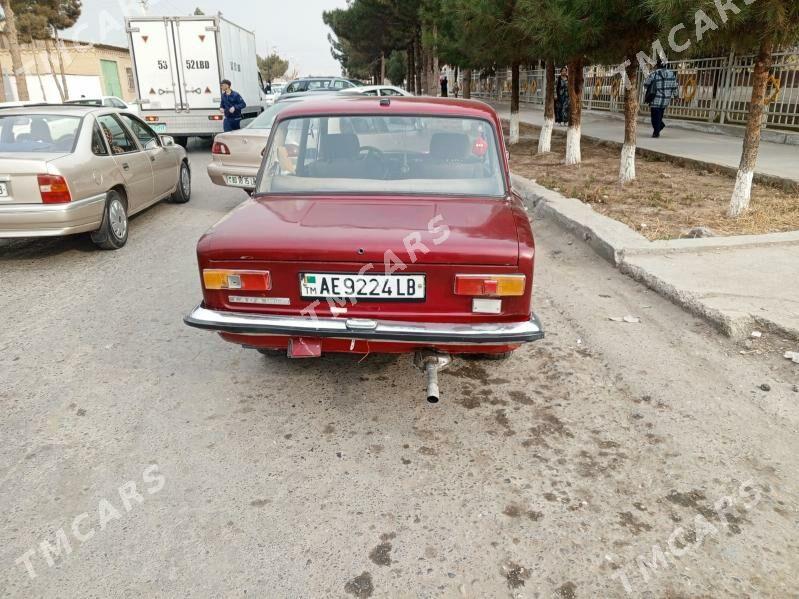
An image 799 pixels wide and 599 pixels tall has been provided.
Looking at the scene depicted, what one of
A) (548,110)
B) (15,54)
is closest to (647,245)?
(548,110)

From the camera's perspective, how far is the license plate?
3.07 meters

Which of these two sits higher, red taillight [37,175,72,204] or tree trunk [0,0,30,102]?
tree trunk [0,0,30,102]

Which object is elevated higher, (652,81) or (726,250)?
(652,81)

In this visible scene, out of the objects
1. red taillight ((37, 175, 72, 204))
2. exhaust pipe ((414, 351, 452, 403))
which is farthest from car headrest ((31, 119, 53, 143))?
exhaust pipe ((414, 351, 452, 403))

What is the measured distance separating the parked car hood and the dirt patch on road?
13.1ft

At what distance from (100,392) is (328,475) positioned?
5.62 feet

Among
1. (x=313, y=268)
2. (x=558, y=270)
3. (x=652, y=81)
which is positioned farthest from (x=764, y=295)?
(x=652, y=81)

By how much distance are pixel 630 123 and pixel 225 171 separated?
605 centimetres

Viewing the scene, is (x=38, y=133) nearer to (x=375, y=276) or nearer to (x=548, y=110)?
(x=375, y=276)

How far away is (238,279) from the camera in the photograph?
318cm

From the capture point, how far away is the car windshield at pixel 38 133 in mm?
6508

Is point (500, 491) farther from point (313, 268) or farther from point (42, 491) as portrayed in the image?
point (42, 491)

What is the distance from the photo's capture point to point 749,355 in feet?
13.4

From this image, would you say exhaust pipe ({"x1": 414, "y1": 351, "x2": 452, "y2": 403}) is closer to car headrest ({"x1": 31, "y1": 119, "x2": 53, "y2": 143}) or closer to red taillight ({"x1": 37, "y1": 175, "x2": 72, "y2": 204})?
red taillight ({"x1": 37, "y1": 175, "x2": 72, "y2": 204})
